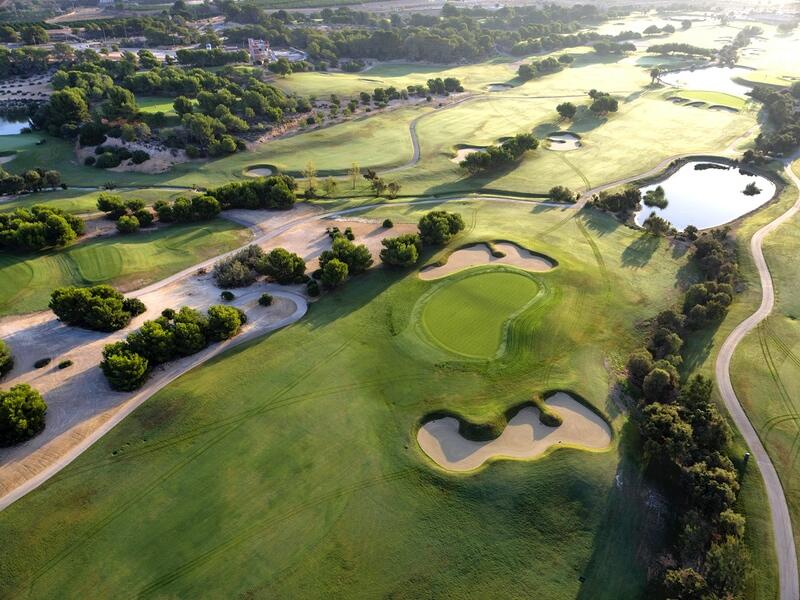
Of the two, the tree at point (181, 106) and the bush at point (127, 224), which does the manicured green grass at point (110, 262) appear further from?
the tree at point (181, 106)

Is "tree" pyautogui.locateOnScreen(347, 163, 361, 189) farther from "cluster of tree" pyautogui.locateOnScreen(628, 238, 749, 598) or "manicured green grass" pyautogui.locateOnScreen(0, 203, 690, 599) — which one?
"cluster of tree" pyautogui.locateOnScreen(628, 238, 749, 598)

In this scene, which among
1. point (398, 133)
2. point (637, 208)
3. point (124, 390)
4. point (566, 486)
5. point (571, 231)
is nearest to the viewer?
point (566, 486)

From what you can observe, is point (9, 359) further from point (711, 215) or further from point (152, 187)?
point (711, 215)

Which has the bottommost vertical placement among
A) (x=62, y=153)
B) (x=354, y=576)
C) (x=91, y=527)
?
(x=354, y=576)

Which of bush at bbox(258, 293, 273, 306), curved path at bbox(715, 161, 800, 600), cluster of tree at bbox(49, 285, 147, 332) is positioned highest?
cluster of tree at bbox(49, 285, 147, 332)

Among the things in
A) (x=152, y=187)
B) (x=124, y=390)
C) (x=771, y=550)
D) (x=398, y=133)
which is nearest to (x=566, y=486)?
(x=771, y=550)

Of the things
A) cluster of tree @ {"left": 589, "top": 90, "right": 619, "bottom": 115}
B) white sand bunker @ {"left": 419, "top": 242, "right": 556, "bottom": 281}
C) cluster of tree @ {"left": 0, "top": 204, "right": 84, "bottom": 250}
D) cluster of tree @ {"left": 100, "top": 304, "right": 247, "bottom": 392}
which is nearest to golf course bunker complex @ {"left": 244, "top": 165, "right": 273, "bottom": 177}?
cluster of tree @ {"left": 0, "top": 204, "right": 84, "bottom": 250}
